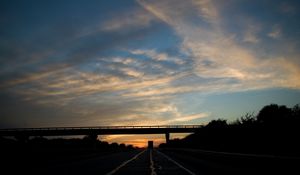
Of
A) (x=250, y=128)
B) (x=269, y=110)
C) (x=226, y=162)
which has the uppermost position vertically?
(x=269, y=110)

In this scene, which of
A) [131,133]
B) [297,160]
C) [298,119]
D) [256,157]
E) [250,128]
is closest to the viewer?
[297,160]

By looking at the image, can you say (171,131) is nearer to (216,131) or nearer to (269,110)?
(269,110)

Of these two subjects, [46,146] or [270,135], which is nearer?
[270,135]

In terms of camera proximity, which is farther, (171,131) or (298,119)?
(171,131)

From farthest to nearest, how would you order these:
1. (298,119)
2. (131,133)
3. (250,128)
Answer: (131,133) → (250,128) → (298,119)

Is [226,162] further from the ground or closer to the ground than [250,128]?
closer to the ground

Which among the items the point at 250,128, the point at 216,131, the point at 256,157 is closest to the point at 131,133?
the point at 216,131

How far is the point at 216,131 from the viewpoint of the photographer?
66.3 metres

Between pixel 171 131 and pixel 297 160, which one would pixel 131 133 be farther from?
pixel 297 160

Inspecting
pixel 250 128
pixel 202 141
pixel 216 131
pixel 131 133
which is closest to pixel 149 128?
pixel 131 133

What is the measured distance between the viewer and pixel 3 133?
101750mm

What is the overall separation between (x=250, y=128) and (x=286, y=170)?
31685 millimetres

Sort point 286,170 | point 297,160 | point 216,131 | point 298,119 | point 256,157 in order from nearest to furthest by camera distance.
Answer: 1. point 297,160
2. point 286,170
3. point 256,157
4. point 298,119
5. point 216,131

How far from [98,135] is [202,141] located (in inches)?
1518
